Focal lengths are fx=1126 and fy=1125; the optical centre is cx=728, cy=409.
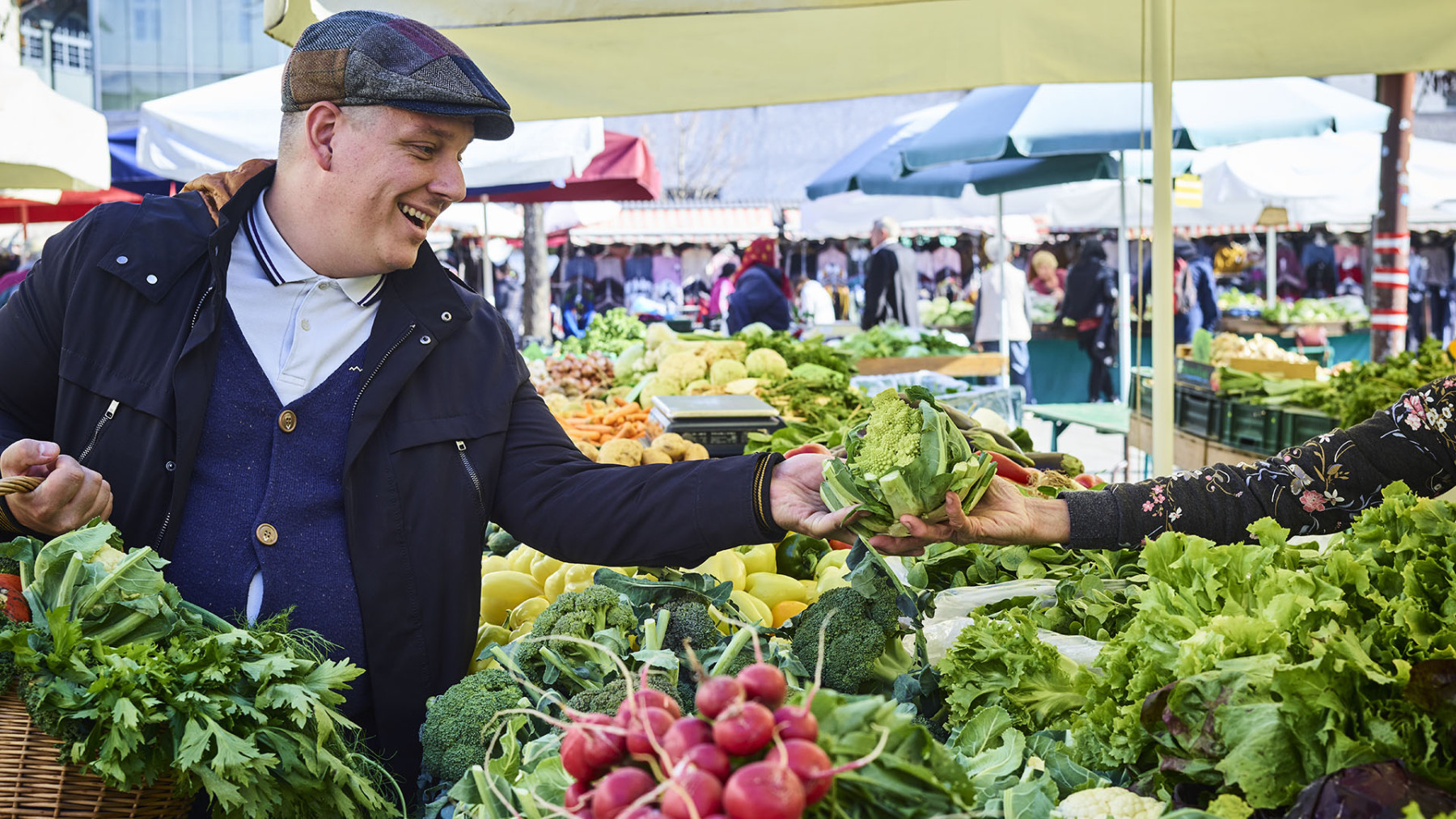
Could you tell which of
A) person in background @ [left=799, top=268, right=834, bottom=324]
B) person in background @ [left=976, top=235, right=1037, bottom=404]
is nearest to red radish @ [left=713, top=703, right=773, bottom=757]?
person in background @ [left=976, top=235, right=1037, bottom=404]

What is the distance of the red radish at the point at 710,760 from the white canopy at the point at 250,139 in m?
5.86

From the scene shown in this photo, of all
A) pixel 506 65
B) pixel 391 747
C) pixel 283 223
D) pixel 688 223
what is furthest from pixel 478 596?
pixel 688 223

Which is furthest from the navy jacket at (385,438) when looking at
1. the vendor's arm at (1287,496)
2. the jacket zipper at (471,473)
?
the vendor's arm at (1287,496)

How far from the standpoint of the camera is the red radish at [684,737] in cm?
107

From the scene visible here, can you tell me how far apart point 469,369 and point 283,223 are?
1.62 ft

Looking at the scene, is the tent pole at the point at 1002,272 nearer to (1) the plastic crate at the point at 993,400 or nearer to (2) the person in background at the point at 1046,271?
(2) the person in background at the point at 1046,271

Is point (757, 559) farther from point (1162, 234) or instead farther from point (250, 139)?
point (250, 139)

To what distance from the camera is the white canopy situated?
667 cm

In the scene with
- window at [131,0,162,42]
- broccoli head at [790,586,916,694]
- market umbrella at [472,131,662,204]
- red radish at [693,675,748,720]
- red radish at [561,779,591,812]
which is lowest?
broccoli head at [790,586,916,694]

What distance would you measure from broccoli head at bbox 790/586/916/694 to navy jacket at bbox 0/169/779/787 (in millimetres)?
255

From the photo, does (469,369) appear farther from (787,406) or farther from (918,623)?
(787,406)

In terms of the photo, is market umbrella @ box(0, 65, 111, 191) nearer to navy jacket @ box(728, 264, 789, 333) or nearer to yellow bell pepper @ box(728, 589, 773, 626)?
yellow bell pepper @ box(728, 589, 773, 626)

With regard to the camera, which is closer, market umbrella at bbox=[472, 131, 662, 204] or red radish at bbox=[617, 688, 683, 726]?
red radish at bbox=[617, 688, 683, 726]

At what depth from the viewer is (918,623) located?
90.7 inches
